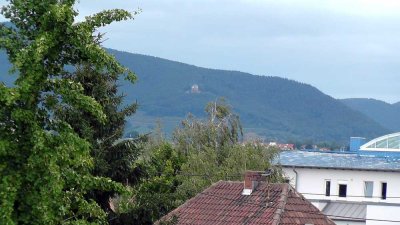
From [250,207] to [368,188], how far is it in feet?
99.9

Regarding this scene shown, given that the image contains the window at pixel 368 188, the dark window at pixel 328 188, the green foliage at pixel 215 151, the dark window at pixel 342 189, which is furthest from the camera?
the dark window at pixel 328 188

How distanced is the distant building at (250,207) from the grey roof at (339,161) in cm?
2701

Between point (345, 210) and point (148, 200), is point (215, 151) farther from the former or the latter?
point (148, 200)

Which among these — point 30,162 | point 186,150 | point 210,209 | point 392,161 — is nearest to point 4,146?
point 30,162

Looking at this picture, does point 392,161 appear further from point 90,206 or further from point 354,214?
point 90,206

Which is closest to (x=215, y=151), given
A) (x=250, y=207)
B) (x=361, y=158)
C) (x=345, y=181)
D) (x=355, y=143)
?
(x=345, y=181)

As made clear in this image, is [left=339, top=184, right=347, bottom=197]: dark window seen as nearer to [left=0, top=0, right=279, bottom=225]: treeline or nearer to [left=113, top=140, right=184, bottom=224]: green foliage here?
[left=113, top=140, right=184, bottom=224]: green foliage

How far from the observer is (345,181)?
209 ft

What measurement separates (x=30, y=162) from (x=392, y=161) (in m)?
50.6

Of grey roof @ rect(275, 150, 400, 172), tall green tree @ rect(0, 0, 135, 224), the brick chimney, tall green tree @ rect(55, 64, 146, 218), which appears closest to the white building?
grey roof @ rect(275, 150, 400, 172)

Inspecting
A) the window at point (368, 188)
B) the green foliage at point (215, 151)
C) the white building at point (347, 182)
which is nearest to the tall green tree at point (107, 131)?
the green foliage at point (215, 151)

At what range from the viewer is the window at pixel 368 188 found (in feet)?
204

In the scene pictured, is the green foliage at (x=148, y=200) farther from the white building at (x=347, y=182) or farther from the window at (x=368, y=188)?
the window at (x=368, y=188)

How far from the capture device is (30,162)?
16.4 m
